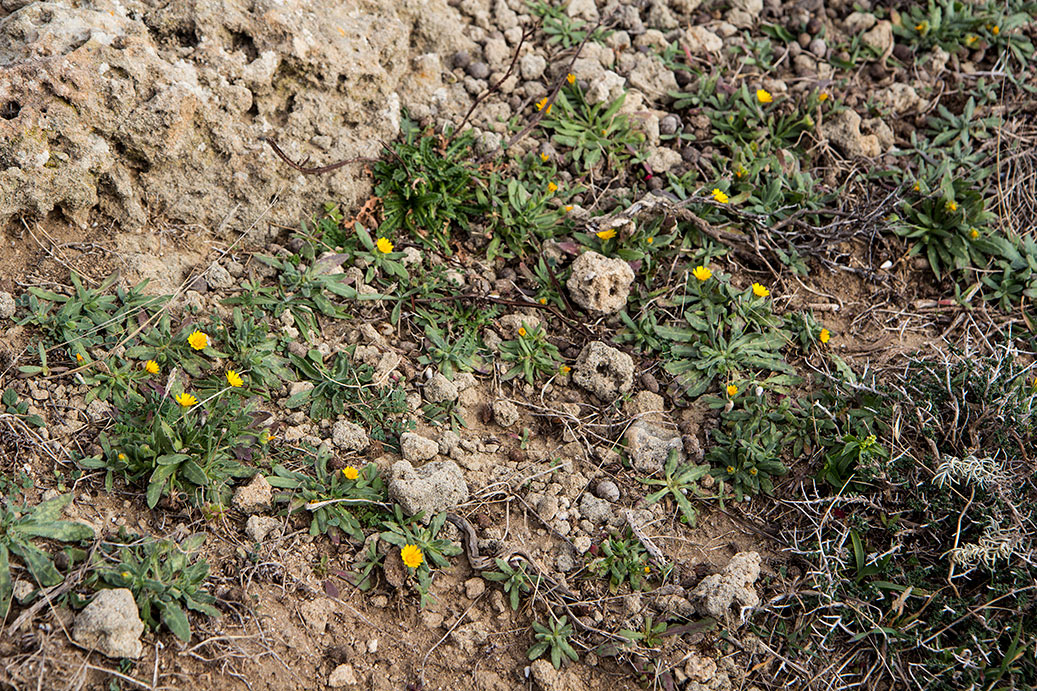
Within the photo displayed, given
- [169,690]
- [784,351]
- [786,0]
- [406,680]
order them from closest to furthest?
[169,690], [406,680], [784,351], [786,0]

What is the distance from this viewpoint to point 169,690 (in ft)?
7.23

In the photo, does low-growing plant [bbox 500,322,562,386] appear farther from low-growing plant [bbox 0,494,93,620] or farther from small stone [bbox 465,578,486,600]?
low-growing plant [bbox 0,494,93,620]

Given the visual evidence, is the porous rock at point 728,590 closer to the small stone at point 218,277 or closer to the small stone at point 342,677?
the small stone at point 342,677

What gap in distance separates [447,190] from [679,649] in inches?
79.6

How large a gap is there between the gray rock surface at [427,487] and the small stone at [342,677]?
1.71 feet

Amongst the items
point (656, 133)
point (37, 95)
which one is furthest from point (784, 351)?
point (37, 95)

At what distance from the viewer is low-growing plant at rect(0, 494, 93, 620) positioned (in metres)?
2.25

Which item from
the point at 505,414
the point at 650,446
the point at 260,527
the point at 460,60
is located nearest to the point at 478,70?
the point at 460,60

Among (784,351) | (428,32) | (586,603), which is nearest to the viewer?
(586,603)

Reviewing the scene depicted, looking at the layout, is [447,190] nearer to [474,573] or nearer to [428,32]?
[428,32]

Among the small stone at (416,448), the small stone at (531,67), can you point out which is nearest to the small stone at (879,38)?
the small stone at (531,67)

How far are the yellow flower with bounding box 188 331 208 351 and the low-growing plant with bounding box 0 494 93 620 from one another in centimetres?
64

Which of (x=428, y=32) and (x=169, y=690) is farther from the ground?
(x=428, y=32)

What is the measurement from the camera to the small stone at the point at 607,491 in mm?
2918
